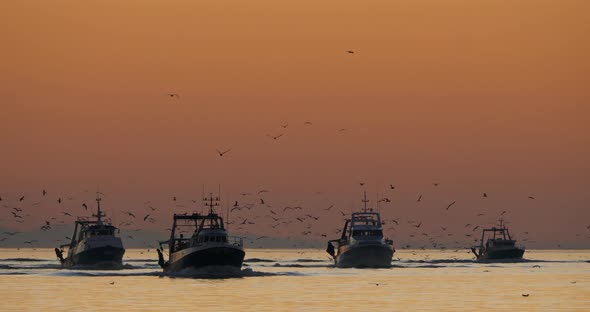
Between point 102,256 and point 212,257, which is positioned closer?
point 212,257

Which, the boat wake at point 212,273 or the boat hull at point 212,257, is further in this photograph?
the boat wake at point 212,273

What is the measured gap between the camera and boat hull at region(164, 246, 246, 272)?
155 metres

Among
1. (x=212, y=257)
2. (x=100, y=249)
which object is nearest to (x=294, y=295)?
(x=212, y=257)

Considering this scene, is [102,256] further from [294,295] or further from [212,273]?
[294,295]

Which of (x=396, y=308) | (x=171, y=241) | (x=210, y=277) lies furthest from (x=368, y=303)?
(x=171, y=241)

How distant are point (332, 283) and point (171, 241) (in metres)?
38.0

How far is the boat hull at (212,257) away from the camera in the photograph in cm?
15512

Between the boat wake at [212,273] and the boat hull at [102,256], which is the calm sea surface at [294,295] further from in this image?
the boat hull at [102,256]

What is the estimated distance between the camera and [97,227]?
199125mm

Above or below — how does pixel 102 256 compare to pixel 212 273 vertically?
above

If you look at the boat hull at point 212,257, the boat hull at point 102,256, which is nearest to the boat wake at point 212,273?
the boat hull at point 212,257

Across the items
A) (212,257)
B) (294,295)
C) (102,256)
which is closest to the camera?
(294,295)

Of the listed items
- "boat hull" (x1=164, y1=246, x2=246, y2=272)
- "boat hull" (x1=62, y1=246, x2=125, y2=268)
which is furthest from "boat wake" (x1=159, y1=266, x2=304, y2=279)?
"boat hull" (x1=62, y1=246, x2=125, y2=268)

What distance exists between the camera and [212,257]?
15512 cm
